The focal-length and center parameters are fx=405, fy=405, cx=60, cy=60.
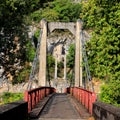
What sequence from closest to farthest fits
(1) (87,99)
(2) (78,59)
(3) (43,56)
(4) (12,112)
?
(4) (12,112) < (1) (87,99) < (2) (78,59) < (3) (43,56)

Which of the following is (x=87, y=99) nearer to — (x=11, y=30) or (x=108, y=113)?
(x=108, y=113)

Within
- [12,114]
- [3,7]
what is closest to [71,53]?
[3,7]

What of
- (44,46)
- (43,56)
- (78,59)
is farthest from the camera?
(44,46)

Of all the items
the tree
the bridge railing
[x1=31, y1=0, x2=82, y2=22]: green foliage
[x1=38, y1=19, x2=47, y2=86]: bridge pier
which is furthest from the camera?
[x1=31, y1=0, x2=82, y2=22]: green foliage

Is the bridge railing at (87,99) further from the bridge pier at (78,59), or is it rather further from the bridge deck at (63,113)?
the bridge pier at (78,59)

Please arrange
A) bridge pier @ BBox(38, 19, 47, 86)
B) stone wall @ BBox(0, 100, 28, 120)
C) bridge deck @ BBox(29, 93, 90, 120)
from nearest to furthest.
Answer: stone wall @ BBox(0, 100, 28, 120)
bridge deck @ BBox(29, 93, 90, 120)
bridge pier @ BBox(38, 19, 47, 86)

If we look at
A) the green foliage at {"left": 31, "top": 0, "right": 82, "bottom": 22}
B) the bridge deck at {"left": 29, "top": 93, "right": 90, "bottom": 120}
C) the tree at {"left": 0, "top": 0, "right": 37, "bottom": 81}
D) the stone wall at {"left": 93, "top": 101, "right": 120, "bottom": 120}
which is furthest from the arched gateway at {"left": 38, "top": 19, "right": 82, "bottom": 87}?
the green foliage at {"left": 31, "top": 0, "right": 82, "bottom": 22}

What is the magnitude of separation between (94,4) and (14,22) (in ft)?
41.0

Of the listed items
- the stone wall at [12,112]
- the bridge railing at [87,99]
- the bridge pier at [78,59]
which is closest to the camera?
the stone wall at [12,112]

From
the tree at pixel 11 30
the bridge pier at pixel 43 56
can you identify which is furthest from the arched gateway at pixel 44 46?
the tree at pixel 11 30

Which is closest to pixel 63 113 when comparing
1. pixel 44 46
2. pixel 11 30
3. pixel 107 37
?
pixel 107 37

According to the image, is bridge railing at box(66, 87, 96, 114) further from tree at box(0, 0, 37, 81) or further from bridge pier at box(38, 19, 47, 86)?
bridge pier at box(38, 19, 47, 86)

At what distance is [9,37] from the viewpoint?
3506 centimetres

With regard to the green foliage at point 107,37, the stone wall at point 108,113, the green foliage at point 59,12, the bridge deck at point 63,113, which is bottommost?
the bridge deck at point 63,113
